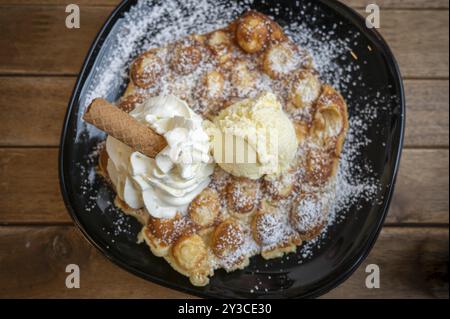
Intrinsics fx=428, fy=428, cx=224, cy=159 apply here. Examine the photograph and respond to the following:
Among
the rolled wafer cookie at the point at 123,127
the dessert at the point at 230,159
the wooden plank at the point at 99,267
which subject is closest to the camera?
the rolled wafer cookie at the point at 123,127

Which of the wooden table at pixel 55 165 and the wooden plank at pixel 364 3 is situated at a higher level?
the wooden plank at pixel 364 3

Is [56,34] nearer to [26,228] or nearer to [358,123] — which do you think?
[26,228]

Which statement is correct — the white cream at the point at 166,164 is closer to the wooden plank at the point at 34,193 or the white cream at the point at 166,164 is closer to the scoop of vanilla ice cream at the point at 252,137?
the scoop of vanilla ice cream at the point at 252,137

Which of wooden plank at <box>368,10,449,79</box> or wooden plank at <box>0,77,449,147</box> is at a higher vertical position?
wooden plank at <box>368,10,449,79</box>

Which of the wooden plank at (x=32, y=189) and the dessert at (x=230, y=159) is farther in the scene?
the wooden plank at (x=32, y=189)

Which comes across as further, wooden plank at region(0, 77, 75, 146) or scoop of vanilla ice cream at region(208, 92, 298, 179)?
wooden plank at region(0, 77, 75, 146)

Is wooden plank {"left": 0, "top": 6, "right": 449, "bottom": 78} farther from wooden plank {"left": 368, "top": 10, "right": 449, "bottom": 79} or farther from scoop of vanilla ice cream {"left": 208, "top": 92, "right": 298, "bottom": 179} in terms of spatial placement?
scoop of vanilla ice cream {"left": 208, "top": 92, "right": 298, "bottom": 179}

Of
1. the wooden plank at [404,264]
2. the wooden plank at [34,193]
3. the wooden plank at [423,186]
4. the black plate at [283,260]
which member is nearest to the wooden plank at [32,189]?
the wooden plank at [34,193]

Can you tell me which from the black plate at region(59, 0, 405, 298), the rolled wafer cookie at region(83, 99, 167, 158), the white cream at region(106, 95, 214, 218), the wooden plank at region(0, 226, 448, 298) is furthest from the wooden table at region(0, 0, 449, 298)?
the rolled wafer cookie at region(83, 99, 167, 158)
